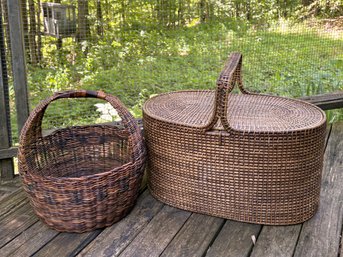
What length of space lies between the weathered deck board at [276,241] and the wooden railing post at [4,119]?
1363 millimetres

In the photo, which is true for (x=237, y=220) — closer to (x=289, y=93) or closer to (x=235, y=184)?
(x=235, y=184)

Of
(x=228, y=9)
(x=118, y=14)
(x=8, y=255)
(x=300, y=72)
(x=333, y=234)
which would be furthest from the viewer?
(x=300, y=72)

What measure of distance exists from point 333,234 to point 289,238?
7.3 inches

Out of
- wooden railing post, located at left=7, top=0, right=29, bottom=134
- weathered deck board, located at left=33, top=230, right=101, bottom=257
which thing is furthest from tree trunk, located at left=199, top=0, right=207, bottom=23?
weathered deck board, located at left=33, top=230, right=101, bottom=257

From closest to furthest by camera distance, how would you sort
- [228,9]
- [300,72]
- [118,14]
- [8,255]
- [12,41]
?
[8,255]
[12,41]
[118,14]
[228,9]
[300,72]

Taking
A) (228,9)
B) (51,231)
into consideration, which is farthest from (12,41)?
(228,9)

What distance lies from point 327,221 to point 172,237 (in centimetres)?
67

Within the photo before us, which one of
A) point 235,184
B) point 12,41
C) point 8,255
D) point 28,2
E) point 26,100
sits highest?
point 28,2

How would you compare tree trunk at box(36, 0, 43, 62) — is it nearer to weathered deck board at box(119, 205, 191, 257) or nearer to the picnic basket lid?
the picnic basket lid

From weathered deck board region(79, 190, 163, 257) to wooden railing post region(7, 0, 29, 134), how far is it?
0.77 m

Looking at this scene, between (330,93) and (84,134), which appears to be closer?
(84,134)

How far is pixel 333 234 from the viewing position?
1699 millimetres

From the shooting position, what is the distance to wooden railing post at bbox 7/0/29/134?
202 cm

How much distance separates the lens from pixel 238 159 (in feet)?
5.54
